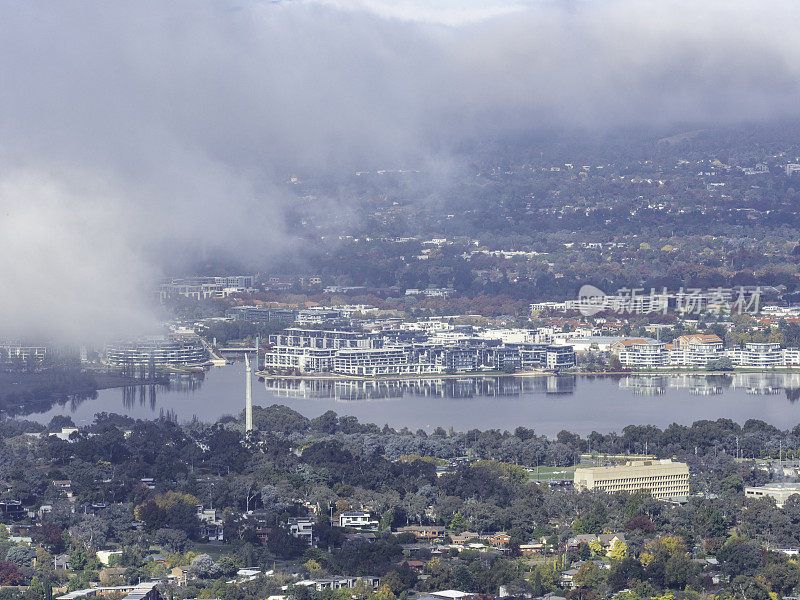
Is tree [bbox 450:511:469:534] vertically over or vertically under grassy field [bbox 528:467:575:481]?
under

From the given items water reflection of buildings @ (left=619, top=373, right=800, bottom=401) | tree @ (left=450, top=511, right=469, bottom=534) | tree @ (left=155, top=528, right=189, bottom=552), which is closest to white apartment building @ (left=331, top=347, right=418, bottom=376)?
water reflection of buildings @ (left=619, top=373, right=800, bottom=401)

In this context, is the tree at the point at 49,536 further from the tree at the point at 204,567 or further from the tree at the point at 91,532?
the tree at the point at 204,567

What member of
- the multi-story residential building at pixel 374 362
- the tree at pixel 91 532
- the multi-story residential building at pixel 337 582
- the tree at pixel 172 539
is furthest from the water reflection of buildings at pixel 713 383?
the multi-story residential building at pixel 337 582

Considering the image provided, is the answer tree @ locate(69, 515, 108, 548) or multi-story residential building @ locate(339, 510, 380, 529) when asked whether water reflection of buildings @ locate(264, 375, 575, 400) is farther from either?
tree @ locate(69, 515, 108, 548)

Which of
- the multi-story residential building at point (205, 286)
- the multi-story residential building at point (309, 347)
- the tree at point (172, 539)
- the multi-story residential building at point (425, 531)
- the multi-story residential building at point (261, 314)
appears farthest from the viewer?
the multi-story residential building at point (205, 286)

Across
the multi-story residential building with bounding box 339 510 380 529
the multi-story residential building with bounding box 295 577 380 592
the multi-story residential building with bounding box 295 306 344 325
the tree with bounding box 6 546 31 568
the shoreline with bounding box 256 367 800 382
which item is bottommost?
the multi-story residential building with bounding box 295 577 380 592

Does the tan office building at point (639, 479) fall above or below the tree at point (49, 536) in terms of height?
above

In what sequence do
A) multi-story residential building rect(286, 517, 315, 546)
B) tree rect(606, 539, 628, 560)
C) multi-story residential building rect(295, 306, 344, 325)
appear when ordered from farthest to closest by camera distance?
multi-story residential building rect(295, 306, 344, 325) → multi-story residential building rect(286, 517, 315, 546) → tree rect(606, 539, 628, 560)
